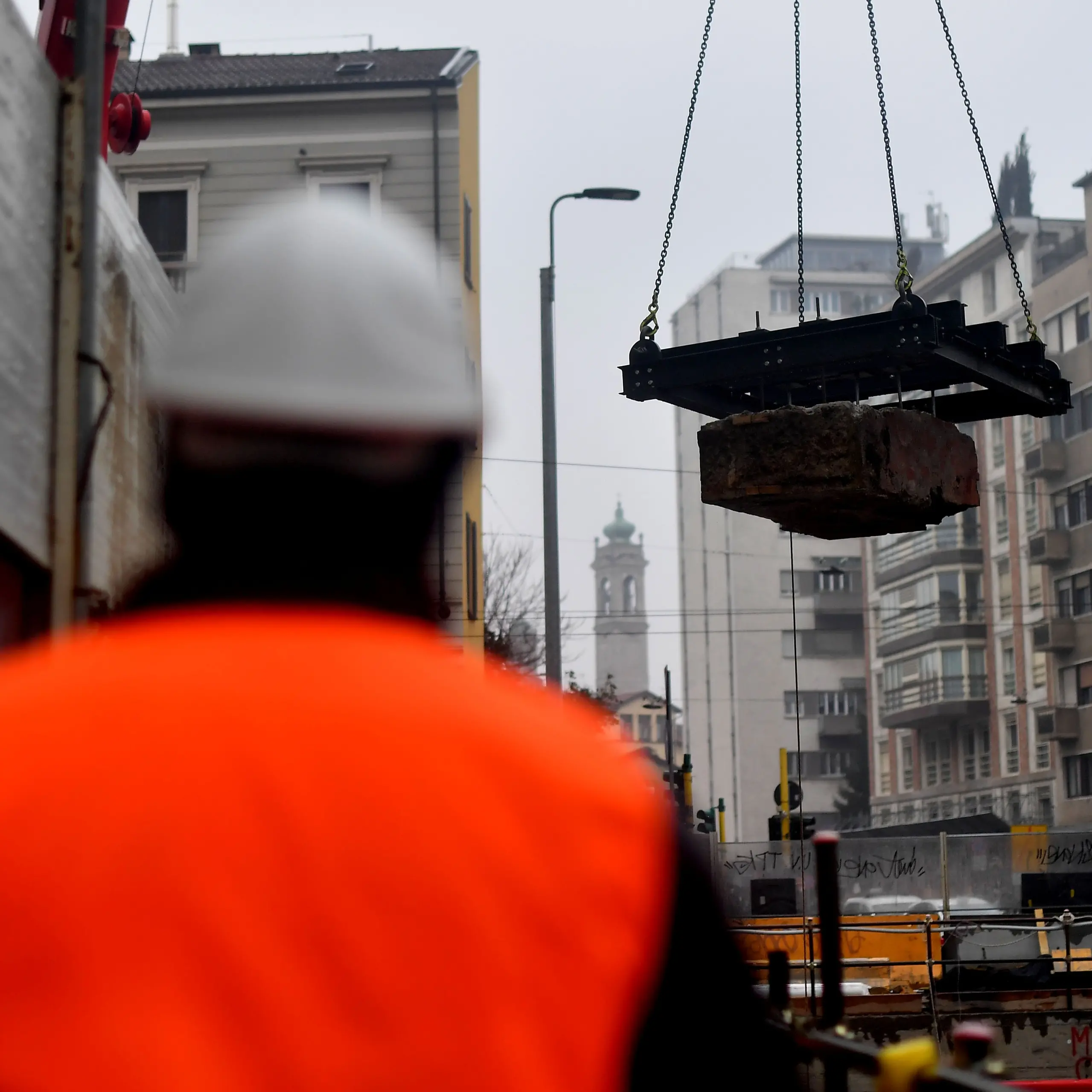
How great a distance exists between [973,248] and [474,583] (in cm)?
4448

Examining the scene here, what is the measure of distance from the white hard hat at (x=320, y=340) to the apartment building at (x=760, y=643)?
81968 mm

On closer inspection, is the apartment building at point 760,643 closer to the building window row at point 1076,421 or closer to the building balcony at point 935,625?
the building balcony at point 935,625

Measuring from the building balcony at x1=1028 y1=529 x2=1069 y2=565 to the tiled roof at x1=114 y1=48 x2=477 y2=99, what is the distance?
29.8m

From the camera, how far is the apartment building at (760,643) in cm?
8681

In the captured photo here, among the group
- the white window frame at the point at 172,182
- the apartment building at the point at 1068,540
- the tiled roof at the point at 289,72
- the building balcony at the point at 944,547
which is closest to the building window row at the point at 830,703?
the building balcony at the point at 944,547

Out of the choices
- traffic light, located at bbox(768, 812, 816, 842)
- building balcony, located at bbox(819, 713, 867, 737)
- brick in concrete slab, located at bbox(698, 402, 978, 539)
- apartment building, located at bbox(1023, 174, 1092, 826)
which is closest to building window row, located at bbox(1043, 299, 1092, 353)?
apartment building, located at bbox(1023, 174, 1092, 826)

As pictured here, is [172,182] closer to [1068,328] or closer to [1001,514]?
[1068,328]

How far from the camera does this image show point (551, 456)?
23.4 meters

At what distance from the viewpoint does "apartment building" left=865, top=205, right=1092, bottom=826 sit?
57.6 metres

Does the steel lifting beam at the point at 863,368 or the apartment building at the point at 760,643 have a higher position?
the apartment building at the point at 760,643

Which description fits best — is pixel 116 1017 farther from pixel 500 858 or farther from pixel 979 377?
pixel 979 377

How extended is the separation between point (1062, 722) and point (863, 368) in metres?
48.3

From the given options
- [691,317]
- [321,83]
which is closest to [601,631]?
[691,317]

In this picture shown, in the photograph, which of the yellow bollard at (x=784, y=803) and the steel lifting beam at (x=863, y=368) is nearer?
the steel lifting beam at (x=863, y=368)
